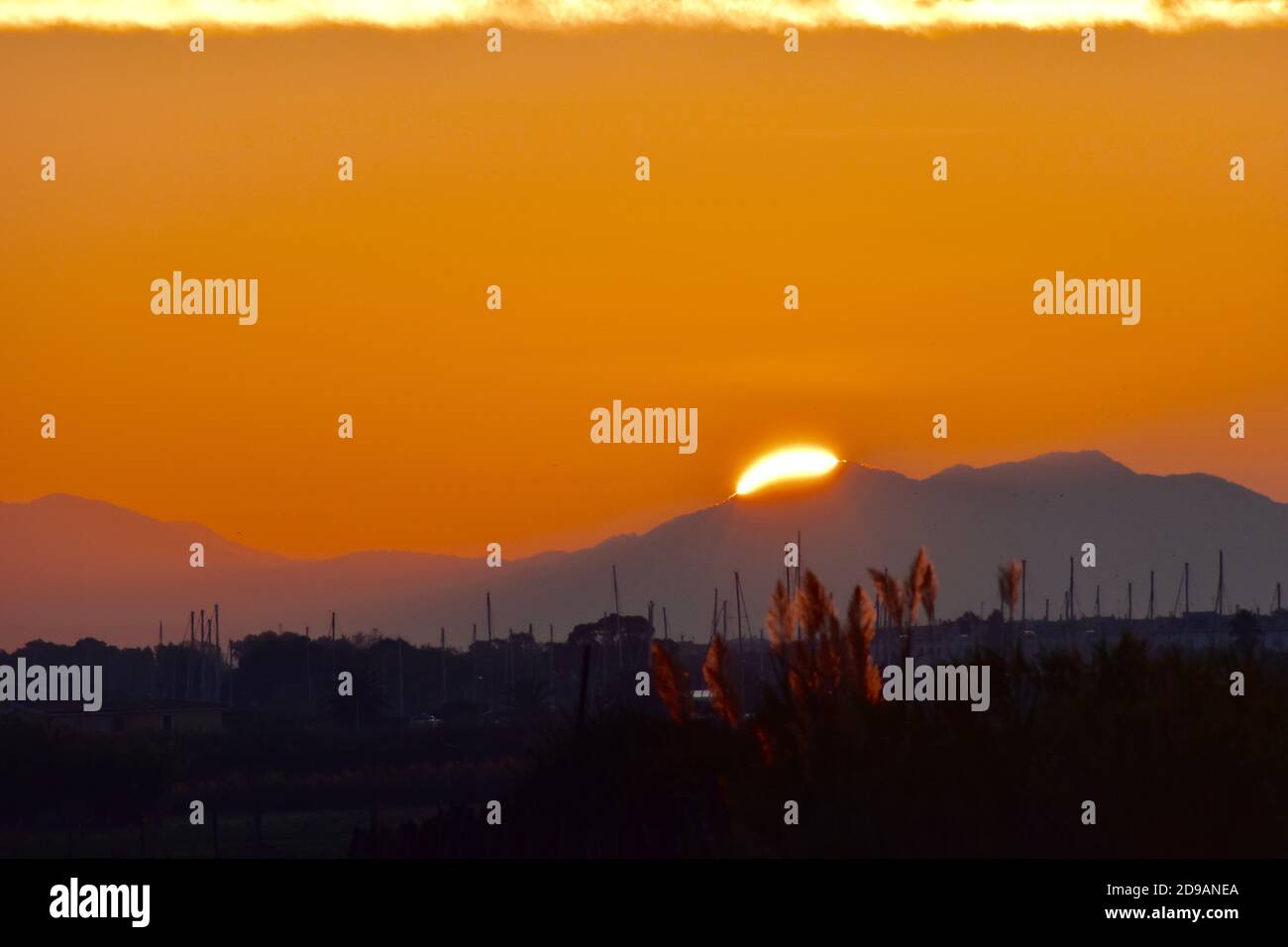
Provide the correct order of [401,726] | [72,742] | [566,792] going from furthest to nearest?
[401,726]
[72,742]
[566,792]

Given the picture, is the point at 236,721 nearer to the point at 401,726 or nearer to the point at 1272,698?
the point at 401,726
